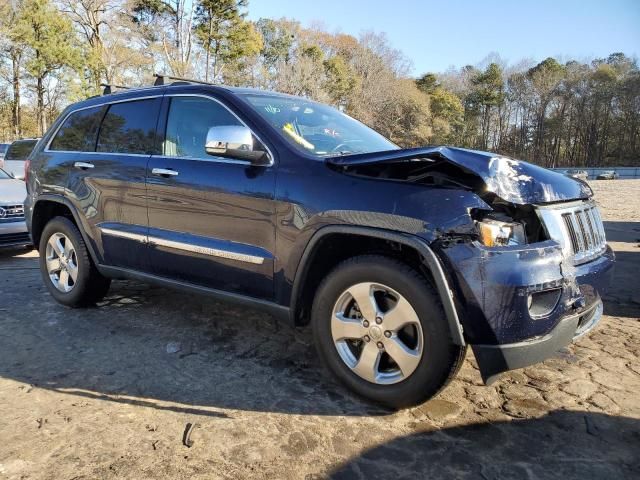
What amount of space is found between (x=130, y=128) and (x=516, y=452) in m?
3.47

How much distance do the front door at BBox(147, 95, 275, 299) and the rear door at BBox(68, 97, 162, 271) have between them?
0.50 ft

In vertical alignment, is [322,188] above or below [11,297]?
above

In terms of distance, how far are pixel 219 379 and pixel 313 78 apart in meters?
41.9

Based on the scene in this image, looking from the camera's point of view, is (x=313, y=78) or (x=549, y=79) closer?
(x=313, y=78)

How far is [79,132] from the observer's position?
4.46m

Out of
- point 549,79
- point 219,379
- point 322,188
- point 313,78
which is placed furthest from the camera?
point 549,79

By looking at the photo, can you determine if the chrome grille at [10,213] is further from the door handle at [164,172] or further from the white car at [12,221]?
the door handle at [164,172]

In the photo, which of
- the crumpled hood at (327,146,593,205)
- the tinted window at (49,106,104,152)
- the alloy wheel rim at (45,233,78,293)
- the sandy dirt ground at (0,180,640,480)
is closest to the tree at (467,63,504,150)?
the tinted window at (49,106,104,152)

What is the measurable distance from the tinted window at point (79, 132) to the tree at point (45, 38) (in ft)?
80.3

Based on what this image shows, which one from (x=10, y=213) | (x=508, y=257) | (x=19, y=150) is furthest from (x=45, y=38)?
(x=508, y=257)

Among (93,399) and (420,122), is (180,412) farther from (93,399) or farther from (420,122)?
(420,122)

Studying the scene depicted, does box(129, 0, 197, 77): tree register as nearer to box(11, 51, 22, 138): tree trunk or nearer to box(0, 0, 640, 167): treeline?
box(0, 0, 640, 167): treeline

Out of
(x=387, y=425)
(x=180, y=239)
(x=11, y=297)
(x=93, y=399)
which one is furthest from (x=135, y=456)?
(x=11, y=297)

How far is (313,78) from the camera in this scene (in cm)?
4238
